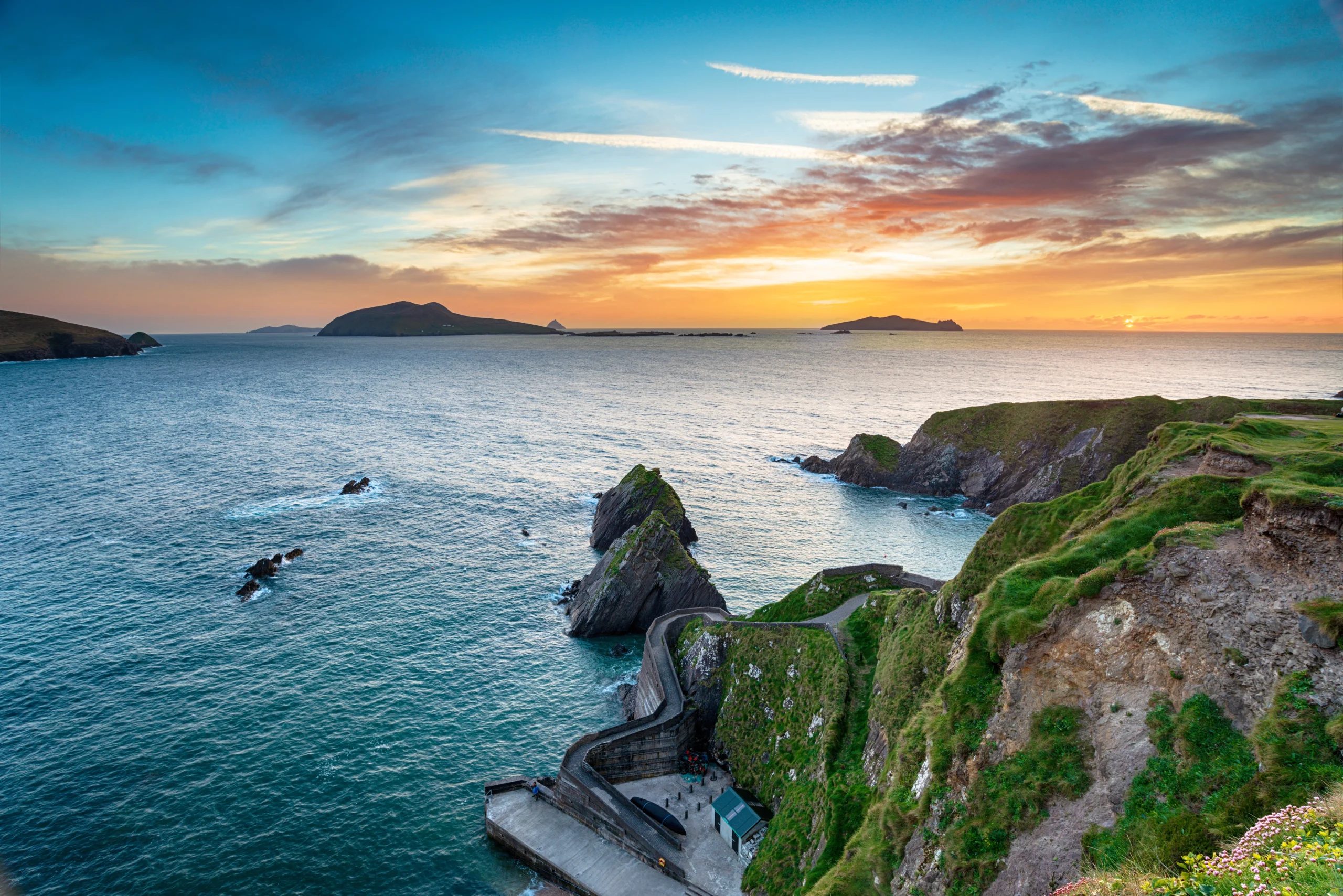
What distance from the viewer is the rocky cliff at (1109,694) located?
17078 millimetres

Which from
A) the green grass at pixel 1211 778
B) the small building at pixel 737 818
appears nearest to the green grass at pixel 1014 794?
the green grass at pixel 1211 778

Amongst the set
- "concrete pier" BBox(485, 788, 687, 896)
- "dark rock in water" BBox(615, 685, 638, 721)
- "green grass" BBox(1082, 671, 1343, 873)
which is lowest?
"concrete pier" BBox(485, 788, 687, 896)

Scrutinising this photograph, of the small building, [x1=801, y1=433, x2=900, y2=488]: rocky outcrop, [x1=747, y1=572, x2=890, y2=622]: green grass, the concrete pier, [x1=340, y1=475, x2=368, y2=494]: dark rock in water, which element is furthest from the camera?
[x1=801, y1=433, x2=900, y2=488]: rocky outcrop

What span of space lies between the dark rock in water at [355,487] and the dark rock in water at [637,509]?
130 feet

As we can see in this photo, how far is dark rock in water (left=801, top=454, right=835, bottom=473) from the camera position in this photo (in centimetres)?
11250

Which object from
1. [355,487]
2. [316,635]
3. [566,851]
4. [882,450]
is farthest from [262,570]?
[882,450]

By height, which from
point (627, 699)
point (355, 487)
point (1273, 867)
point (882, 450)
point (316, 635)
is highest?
point (882, 450)

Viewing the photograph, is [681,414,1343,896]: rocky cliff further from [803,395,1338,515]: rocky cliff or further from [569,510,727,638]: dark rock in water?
[803,395,1338,515]: rocky cliff

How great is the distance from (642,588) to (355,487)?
57686 millimetres

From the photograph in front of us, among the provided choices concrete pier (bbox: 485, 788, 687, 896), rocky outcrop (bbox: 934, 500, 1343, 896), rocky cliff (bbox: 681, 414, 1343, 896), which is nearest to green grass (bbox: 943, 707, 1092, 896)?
rocky cliff (bbox: 681, 414, 1343, 896)

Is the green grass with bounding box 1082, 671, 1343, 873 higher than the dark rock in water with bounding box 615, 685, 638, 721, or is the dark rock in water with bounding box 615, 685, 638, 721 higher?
the green grass with bounding box 1082, 671, 1343, 873

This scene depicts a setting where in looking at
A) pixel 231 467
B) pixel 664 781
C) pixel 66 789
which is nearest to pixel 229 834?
pixel 66 789

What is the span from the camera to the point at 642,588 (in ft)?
192

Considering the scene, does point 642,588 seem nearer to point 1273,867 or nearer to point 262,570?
point 262,570
